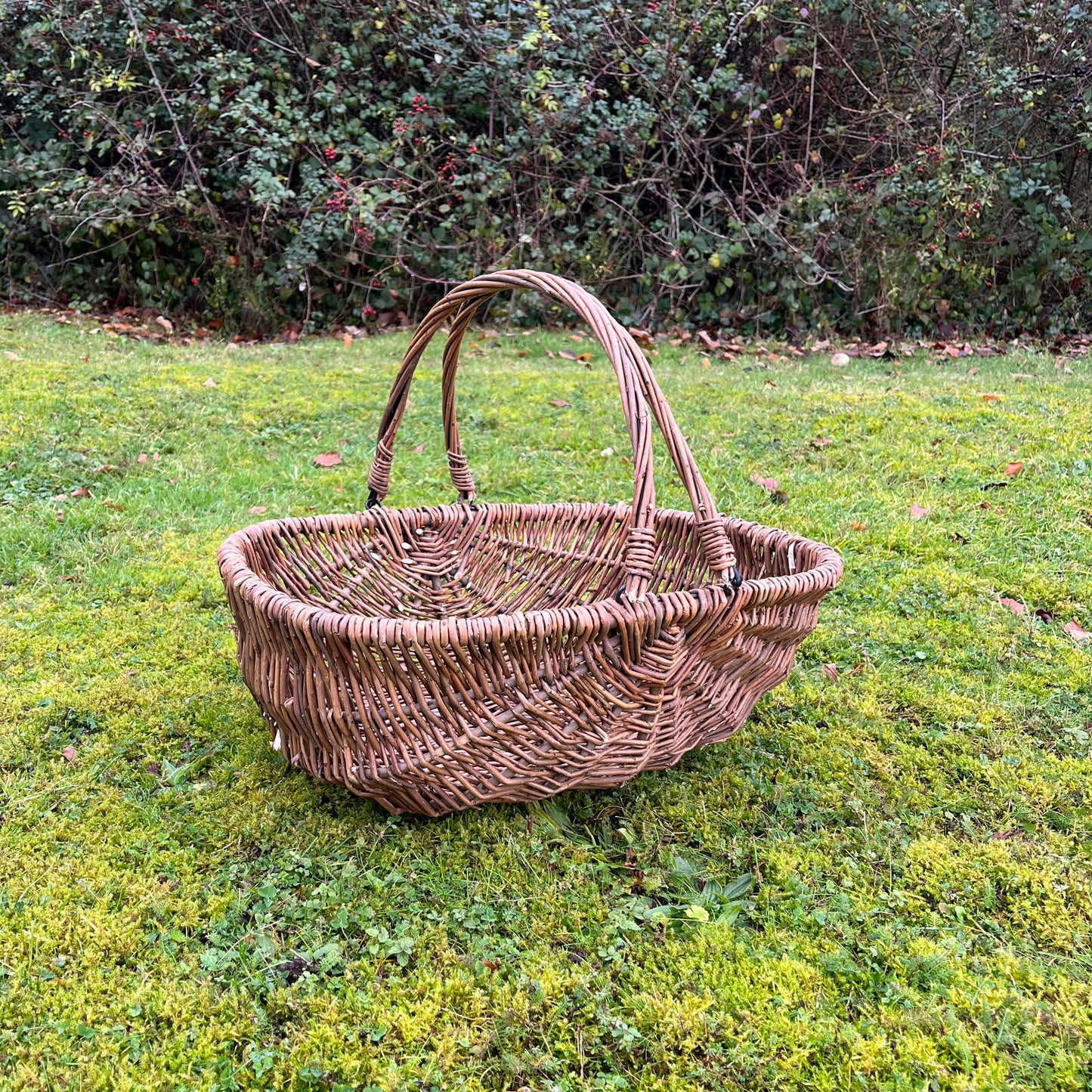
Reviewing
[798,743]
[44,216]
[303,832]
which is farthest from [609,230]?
[303,832]

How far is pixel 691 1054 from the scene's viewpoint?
1.16m

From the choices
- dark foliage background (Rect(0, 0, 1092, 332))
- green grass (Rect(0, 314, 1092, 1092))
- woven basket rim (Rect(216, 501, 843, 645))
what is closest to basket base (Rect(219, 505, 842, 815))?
woven basket rim (Rect(216, 501, 843, 645))

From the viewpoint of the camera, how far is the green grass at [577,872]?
1.17m

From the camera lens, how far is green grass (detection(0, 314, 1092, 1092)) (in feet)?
3.82

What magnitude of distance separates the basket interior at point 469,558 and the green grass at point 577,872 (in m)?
0.36

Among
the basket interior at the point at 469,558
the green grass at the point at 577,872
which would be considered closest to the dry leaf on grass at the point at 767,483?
the green grass at the point at 577,872

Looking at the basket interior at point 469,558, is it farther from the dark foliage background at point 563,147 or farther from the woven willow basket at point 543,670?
the dark foliage background at point 563,147

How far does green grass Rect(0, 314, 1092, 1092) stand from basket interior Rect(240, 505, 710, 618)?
362 millimetres

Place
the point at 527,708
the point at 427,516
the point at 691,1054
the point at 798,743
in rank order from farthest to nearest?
the point at 427,516 < the point at 798,743 < the point at 527,708 < the point at 691,1054

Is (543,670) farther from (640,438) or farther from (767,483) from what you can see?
(767,483)

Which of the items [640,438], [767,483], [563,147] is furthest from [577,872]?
[563,147]

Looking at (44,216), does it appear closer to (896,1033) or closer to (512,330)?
(512,330)

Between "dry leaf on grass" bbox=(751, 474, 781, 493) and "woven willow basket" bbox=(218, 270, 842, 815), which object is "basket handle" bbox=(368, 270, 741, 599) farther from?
"dry leaf on grass" bbox=(751, 474, 781, 493)

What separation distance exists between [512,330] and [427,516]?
3995 mm
